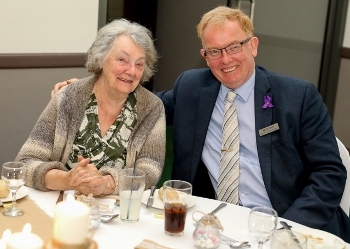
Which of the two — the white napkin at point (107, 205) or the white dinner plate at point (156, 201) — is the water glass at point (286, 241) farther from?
the white napkin at point (107, 205)

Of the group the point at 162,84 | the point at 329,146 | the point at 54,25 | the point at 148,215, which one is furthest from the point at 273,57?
the point at 148,215

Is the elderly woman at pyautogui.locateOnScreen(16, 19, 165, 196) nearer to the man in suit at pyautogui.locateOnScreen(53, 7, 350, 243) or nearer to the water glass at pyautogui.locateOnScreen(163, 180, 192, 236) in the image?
the man in suit at pyautogui.locateOnScreen(53, 7, 350, 243)

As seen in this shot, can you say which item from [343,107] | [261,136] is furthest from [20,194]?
[343,107]

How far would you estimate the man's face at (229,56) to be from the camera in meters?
2.36

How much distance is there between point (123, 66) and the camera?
229 centimetres

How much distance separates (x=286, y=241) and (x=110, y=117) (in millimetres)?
1132

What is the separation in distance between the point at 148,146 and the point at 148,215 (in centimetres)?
50

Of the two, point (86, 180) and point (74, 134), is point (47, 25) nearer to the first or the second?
point (74, 134)

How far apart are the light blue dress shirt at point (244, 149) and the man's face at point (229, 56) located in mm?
53

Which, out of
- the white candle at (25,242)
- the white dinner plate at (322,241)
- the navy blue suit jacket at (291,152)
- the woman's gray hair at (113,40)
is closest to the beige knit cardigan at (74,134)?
the woman's gray hair at (113,40)

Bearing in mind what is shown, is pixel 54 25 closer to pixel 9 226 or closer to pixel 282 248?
pixel 9 226

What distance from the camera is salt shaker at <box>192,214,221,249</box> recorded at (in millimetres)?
1574

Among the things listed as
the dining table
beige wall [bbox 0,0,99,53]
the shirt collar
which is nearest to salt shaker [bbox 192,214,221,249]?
the dining table

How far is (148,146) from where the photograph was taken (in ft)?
7.40
